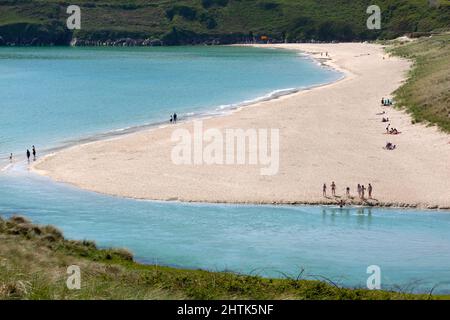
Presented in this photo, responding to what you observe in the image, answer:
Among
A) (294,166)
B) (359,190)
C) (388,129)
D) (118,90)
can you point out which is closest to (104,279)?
(359,190)

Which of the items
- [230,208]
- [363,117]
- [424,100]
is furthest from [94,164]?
[424,100]

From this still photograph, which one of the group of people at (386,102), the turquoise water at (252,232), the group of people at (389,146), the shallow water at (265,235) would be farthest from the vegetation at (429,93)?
A: the turquoise water at (252,232)

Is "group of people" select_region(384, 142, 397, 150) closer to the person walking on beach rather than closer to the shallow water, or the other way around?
the person walking on beach

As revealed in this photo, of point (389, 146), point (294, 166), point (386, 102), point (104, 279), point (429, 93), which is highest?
point (429, 93)

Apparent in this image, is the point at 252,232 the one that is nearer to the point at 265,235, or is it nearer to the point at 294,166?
the point at 265,235

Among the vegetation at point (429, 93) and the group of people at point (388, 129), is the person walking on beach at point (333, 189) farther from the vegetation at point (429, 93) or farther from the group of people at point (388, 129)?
the vegetation at point (429, 93)

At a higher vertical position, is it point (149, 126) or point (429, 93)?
point (429, 93)

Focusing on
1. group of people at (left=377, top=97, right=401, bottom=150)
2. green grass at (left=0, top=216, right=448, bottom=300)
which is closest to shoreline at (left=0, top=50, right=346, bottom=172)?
group of people at (left=377, top=97, right=401, bottom=150)
